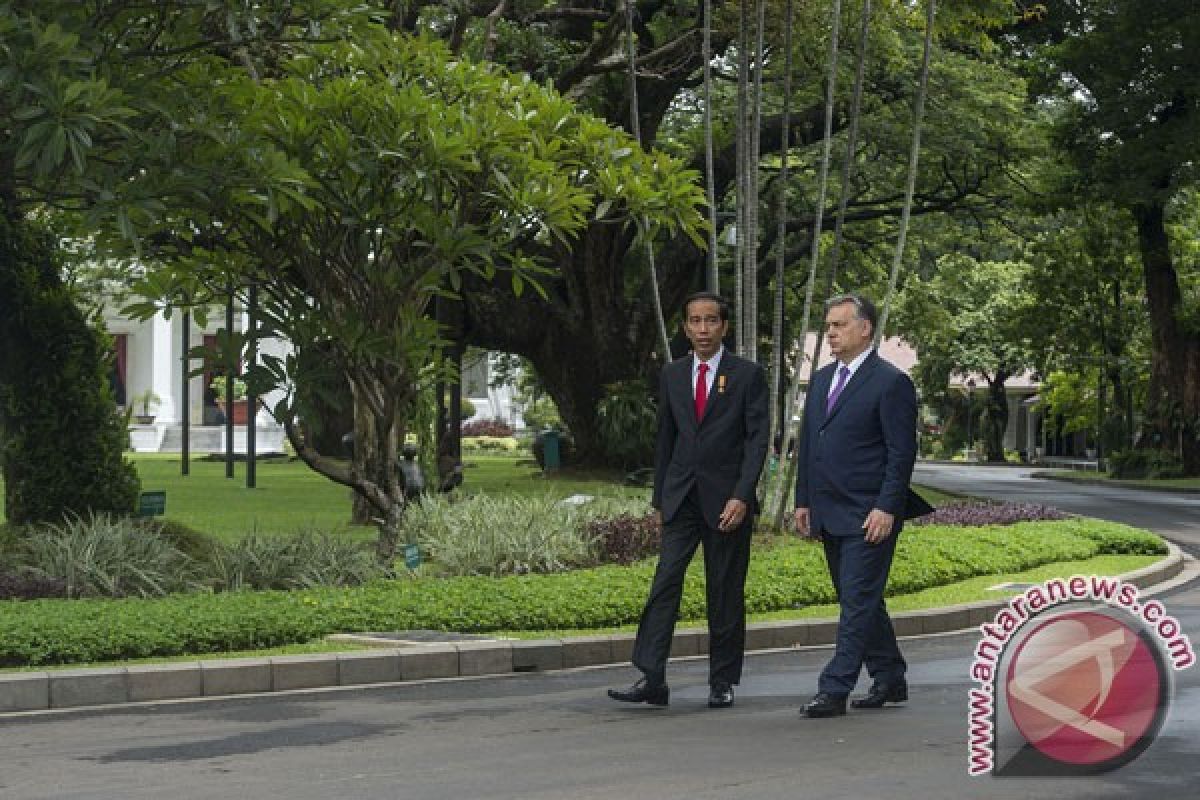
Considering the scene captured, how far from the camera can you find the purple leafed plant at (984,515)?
73.8ft

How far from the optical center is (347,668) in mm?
10898

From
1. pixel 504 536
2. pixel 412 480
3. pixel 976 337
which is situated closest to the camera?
pixel 504 536

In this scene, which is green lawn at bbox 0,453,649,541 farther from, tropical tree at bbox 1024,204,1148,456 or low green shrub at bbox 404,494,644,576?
tropical tree at bbox 1024,204,1148,456

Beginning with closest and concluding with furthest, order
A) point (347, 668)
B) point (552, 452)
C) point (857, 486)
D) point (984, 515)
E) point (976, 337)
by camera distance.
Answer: point (857, 486) < point (347, 668) < point (984, 515) < point (552, 452) < point (976, 337)

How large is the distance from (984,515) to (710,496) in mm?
14020

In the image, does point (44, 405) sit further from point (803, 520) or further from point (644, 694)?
point (803, 520)

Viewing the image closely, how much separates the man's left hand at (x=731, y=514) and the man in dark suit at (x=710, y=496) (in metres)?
0.01

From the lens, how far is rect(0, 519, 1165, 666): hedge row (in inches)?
435

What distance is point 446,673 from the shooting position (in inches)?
444

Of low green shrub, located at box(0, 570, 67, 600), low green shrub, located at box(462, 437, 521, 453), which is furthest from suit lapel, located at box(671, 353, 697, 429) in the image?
low green shrub, located at box(462, 437, 521, 453)

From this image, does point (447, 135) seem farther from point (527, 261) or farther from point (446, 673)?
point (446, 673)

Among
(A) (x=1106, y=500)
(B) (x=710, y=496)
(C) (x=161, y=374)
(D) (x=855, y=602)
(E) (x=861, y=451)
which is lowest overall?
(A) (x=1106, y=500)

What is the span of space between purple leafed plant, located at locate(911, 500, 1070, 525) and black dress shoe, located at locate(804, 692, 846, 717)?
12776 millimetres

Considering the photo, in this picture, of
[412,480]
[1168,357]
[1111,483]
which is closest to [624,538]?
[412,480]
